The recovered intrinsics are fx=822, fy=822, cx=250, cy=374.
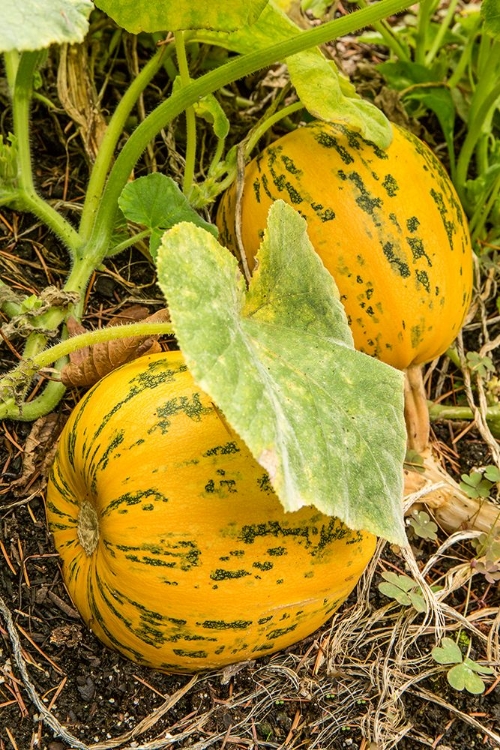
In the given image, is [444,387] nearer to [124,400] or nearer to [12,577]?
[124,400]

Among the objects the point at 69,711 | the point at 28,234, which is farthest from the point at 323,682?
the point at 28,234

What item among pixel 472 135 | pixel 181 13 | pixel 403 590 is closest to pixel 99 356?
pixel 181 13

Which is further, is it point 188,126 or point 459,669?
point 188,126

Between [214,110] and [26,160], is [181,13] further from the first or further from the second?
[26,160]

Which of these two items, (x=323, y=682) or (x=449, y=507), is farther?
(x=449, y=507)

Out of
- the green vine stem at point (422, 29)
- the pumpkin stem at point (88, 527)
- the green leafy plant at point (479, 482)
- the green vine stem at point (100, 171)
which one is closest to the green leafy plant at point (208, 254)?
the green vine stem at point (100, 171)

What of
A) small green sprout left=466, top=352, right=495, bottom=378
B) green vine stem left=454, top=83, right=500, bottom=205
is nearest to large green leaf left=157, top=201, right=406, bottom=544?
small green sprout left=466, top=352, right=495, bottom=378
